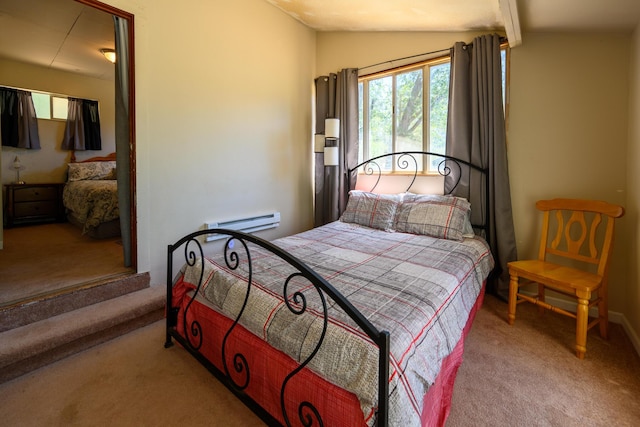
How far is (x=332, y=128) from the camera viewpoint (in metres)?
3.35

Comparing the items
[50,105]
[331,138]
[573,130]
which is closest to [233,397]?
[331,138]

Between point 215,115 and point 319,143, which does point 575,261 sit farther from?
point 215,115

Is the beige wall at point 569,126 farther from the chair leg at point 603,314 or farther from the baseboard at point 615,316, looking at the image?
the chair leg at point 603,314

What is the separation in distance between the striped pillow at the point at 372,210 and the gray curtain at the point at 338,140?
1.41ft

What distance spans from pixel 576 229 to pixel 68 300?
3783mm

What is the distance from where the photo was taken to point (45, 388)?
160 centimetres

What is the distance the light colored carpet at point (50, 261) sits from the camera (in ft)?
7.07

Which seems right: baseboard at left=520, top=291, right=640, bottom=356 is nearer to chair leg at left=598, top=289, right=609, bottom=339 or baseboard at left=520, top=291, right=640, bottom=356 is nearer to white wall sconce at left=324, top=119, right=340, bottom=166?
chair leg at left=598, top=289, right=609, bottom=339

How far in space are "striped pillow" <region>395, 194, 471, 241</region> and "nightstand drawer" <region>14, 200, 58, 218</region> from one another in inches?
202

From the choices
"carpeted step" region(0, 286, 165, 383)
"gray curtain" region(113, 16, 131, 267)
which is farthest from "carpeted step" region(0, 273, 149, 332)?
"gray curtain" region(113, 16, 131, 267)

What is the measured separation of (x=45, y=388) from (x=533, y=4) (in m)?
3.67

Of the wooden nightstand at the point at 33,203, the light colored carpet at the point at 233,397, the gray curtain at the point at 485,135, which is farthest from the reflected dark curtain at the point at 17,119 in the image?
the gray curtain at the point at 485,135

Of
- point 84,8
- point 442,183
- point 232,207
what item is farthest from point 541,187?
point 84,8

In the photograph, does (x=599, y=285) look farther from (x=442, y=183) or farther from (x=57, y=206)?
(x=57, y=206)
